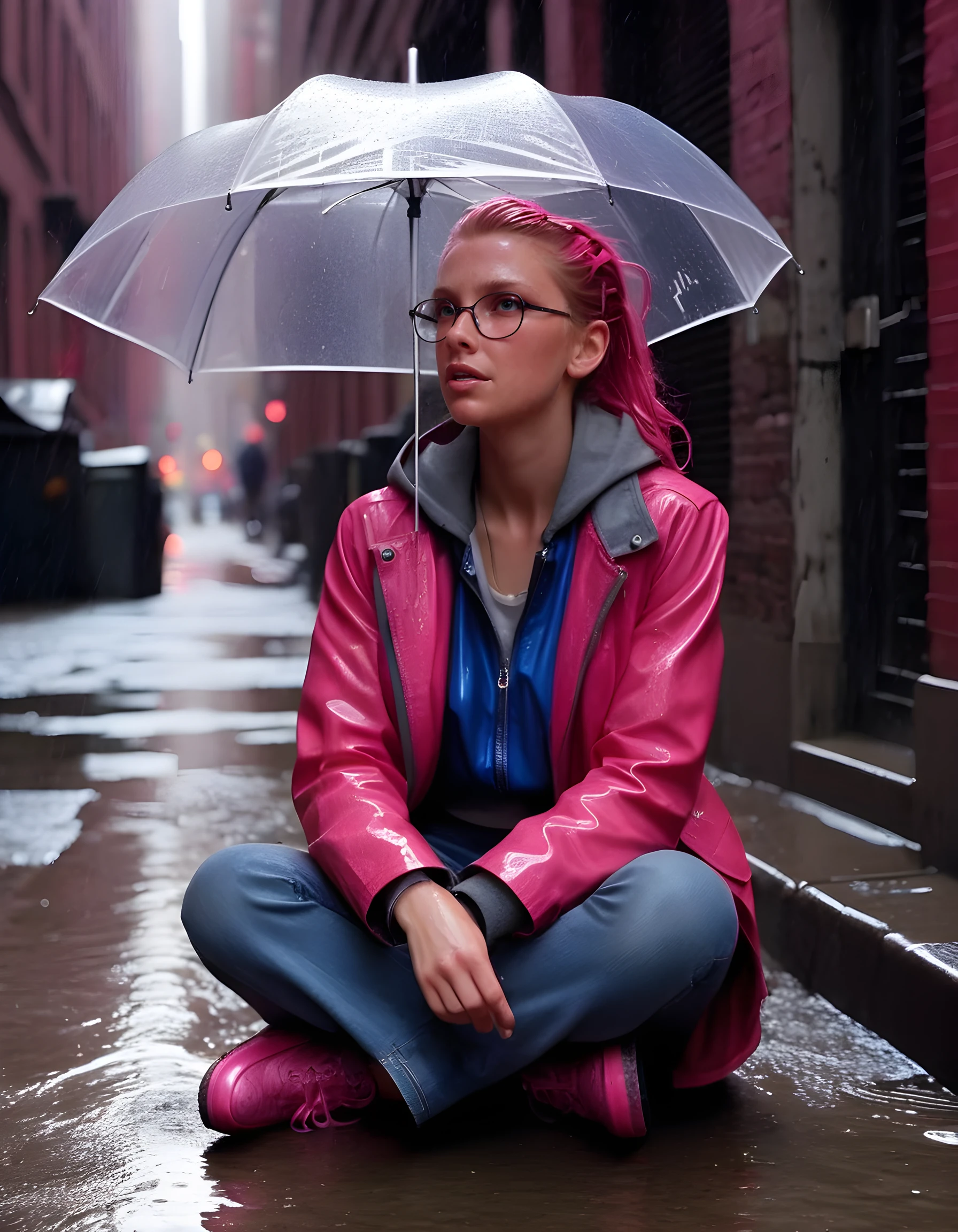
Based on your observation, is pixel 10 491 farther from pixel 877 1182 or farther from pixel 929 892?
pixel 877 1182

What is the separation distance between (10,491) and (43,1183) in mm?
11817

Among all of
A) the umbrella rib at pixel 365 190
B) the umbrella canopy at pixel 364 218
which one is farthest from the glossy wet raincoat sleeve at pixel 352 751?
the umbrella rib at pixel 365 190

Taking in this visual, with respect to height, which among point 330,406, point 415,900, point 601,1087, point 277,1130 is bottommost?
point 277,1130

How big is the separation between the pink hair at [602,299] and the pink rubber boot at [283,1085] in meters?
1.21

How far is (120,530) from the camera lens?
13.5 metres

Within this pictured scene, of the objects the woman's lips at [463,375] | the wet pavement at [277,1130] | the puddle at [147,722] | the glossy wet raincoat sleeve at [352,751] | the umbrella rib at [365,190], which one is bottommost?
the wet pavement at [277,1130]

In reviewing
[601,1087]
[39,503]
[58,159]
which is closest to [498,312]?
[601,1087]

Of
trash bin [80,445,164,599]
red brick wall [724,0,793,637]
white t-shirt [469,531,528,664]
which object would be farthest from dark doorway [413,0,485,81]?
white t-shirt [469,531,528,664]

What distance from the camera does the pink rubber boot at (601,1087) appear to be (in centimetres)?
229

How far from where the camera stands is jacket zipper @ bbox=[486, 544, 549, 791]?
2467 millimetres

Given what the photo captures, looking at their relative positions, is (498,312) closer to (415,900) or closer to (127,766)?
(415,900)

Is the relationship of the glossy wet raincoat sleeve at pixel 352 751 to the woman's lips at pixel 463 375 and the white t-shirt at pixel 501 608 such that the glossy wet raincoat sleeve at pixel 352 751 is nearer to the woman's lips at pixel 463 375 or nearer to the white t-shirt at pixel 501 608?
the white t-shirt at pixel 501 608

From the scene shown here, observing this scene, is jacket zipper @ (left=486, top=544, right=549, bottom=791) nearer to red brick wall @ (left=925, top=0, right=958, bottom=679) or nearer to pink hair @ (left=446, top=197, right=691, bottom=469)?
pink hair @ (left=446, top=197, right=691, bottom=469)

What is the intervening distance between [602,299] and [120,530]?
37.9ft
